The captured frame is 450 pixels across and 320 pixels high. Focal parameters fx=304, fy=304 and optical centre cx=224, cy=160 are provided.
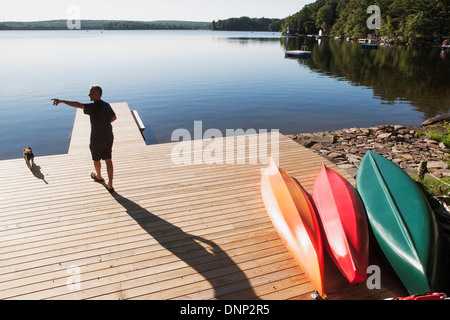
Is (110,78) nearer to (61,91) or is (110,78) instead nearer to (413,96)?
(61,91)

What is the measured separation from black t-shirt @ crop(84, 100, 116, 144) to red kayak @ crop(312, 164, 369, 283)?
4039 mm

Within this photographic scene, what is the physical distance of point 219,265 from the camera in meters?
4.32

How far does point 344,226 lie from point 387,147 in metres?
8.70

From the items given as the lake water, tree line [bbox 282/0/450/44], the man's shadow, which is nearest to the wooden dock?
the man's shadow

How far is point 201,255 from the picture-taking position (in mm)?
4516

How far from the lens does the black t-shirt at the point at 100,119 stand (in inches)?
209

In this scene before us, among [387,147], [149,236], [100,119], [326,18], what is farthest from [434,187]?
[326,18]

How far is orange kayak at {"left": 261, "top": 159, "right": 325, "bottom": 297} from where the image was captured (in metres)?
4.05

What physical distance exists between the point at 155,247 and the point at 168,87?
24478 millimetres

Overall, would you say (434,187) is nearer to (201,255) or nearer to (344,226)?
(344,226)

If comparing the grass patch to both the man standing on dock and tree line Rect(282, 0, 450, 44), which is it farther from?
tree line Rect(282, 0, 450, 44)

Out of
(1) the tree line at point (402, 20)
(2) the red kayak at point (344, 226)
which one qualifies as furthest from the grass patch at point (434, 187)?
(1) the tree line at point (402, 20)

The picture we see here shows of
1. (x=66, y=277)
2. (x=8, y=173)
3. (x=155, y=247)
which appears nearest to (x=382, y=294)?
(x=155, y=247)

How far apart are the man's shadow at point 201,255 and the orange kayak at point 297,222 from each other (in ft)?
2.76
